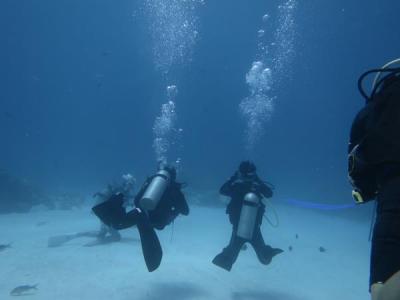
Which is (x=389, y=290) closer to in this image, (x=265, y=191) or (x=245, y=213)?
(x=245, y=213)

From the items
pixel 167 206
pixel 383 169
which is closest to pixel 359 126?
pixel 383 169

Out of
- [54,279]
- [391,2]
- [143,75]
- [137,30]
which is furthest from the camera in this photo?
[143,75]

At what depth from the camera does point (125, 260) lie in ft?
31.9

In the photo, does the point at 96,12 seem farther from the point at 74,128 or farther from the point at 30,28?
the point at 74,128

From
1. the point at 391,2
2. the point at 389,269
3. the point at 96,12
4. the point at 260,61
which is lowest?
the point at 389,269

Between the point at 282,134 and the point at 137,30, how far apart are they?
56804 mm

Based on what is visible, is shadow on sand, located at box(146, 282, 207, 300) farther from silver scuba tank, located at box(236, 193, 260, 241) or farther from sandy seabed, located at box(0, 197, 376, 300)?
silver scuba tank, located at box(236, 193, 260, 241)

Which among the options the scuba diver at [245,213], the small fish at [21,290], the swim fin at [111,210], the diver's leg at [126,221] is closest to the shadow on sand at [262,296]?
the scuba diver at [245,213]

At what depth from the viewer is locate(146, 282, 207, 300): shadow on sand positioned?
7.41 meters

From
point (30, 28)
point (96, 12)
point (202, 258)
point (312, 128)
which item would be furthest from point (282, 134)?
point (202, 258)

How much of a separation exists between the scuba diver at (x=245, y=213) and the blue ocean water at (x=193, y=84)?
60.9ft

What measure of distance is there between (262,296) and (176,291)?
1922mm

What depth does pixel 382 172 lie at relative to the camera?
6.43ft

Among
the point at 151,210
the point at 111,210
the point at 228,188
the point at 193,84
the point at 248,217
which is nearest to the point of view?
the point at 111,210
